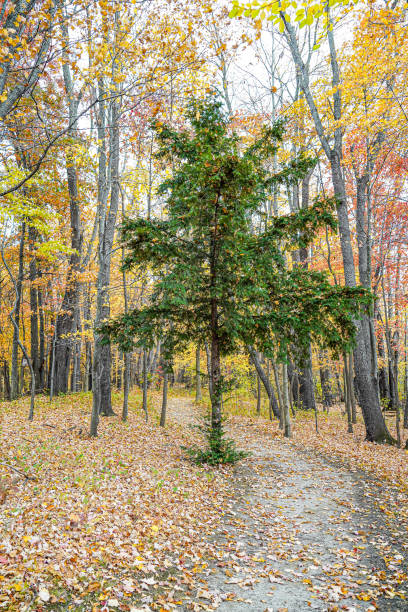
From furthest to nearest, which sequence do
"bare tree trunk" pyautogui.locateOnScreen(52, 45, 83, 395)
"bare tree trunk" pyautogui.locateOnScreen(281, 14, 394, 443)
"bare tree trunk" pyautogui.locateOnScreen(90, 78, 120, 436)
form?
"bare tree trunk" pyautogui.locateOnScreen(52, 45, 83, 395) → "bare tree trunk" pyautogui.locateOnScreen(281, 14, 394, 443) → "bare tree trunk" pyautogui.locateOnScreen(90, 78, 120, 436)

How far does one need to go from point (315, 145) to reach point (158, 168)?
744cm

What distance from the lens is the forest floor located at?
3.65 metres

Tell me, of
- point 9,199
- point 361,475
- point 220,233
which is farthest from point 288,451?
point 9,199

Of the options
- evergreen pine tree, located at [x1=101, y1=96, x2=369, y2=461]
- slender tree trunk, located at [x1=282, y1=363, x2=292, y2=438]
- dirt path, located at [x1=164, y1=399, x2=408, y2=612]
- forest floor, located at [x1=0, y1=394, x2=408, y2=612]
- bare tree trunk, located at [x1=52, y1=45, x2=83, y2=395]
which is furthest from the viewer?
bare tree trunk, located at [x1=52, y1=45, x2=83, y2=395]

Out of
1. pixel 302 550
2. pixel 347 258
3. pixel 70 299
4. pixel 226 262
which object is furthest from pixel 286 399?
pixel 70 299

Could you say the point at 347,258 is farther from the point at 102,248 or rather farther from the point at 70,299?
the point at 70,299

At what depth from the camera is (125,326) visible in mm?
8242

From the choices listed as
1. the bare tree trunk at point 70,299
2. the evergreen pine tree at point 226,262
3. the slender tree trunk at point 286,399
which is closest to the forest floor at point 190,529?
the evergreen pine tree at point 226,262

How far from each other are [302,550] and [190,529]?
1.61m

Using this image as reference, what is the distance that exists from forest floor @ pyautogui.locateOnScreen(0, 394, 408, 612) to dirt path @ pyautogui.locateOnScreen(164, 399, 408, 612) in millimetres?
18

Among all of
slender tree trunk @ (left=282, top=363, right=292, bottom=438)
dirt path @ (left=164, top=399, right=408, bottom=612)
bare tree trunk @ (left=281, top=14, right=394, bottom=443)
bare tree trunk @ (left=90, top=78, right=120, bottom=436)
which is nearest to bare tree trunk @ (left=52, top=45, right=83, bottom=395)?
bare tree trunk @ (left=90, top=78, right=120, bottom=436)

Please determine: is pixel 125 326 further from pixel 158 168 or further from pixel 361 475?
pixel 361 475

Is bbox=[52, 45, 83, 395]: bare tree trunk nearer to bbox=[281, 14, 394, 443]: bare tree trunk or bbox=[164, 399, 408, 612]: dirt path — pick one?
bbox=[281, 14, 394, 443]: bare tree trunk

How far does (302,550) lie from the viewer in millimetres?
4832
